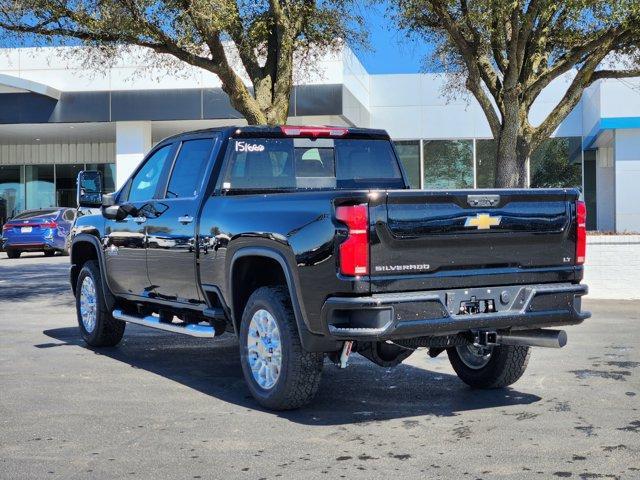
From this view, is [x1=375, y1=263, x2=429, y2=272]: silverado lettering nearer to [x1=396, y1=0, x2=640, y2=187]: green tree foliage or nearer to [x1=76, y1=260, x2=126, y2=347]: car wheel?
[x1=76, y1=260, x2=126, y2=347]: car wheel

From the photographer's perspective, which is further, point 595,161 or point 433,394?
point 595,161

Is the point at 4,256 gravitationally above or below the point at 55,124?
below

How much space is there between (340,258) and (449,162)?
26996 millimetres

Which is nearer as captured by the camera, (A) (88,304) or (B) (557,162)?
(A) (88,304)

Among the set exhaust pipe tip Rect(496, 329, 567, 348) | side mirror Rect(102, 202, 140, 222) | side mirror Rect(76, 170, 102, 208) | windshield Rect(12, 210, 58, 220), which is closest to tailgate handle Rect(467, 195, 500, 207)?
exhaust pipe tip Rect(496, 329, 567, 348)

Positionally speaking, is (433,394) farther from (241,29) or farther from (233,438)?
(241,29)

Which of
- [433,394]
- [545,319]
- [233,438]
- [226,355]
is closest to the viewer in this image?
[233,438]

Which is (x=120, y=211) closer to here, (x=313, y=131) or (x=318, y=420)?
(x=313, y=131)

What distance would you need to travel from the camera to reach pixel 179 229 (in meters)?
7.55

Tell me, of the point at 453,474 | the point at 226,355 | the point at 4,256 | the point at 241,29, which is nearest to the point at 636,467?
the point at 453,474

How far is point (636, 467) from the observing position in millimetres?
4941

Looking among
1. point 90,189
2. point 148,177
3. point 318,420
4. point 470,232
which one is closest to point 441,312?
point 470,232

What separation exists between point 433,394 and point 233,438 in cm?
190

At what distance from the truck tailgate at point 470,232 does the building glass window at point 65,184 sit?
33.2 m
